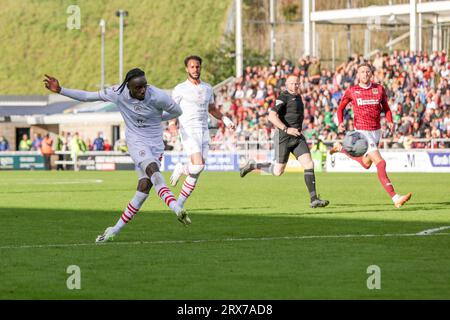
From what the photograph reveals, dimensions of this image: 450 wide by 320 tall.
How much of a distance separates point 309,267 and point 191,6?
98546mm

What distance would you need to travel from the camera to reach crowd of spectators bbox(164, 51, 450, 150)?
43.8m

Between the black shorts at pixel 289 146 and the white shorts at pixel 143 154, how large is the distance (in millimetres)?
6820

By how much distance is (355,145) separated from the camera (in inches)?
830

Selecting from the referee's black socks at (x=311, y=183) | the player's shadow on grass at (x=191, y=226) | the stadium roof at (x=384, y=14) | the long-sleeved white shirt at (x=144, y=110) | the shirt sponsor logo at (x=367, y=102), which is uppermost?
the stadium roof at (x=384, y=14)

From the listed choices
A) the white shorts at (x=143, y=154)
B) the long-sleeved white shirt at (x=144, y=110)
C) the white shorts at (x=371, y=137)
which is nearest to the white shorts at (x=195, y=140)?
the white shorts at (x=371, y=137)

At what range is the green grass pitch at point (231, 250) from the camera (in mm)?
10466

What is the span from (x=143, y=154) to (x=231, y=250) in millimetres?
2093

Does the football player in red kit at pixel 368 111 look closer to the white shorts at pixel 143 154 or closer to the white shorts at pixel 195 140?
the white shorts at pixel 195 140

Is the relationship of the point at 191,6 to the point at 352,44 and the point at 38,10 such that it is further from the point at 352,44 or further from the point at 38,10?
the point at 352,44

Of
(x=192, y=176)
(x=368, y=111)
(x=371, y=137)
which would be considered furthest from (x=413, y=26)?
(x=192, y=176)

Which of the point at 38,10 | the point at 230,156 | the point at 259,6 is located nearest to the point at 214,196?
the point at 230,156

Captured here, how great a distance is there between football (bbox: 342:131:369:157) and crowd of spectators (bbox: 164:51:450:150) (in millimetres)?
21196

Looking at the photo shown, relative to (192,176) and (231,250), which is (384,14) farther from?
(231,250)

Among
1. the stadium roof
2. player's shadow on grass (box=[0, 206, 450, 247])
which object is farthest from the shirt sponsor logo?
the stadium roof
